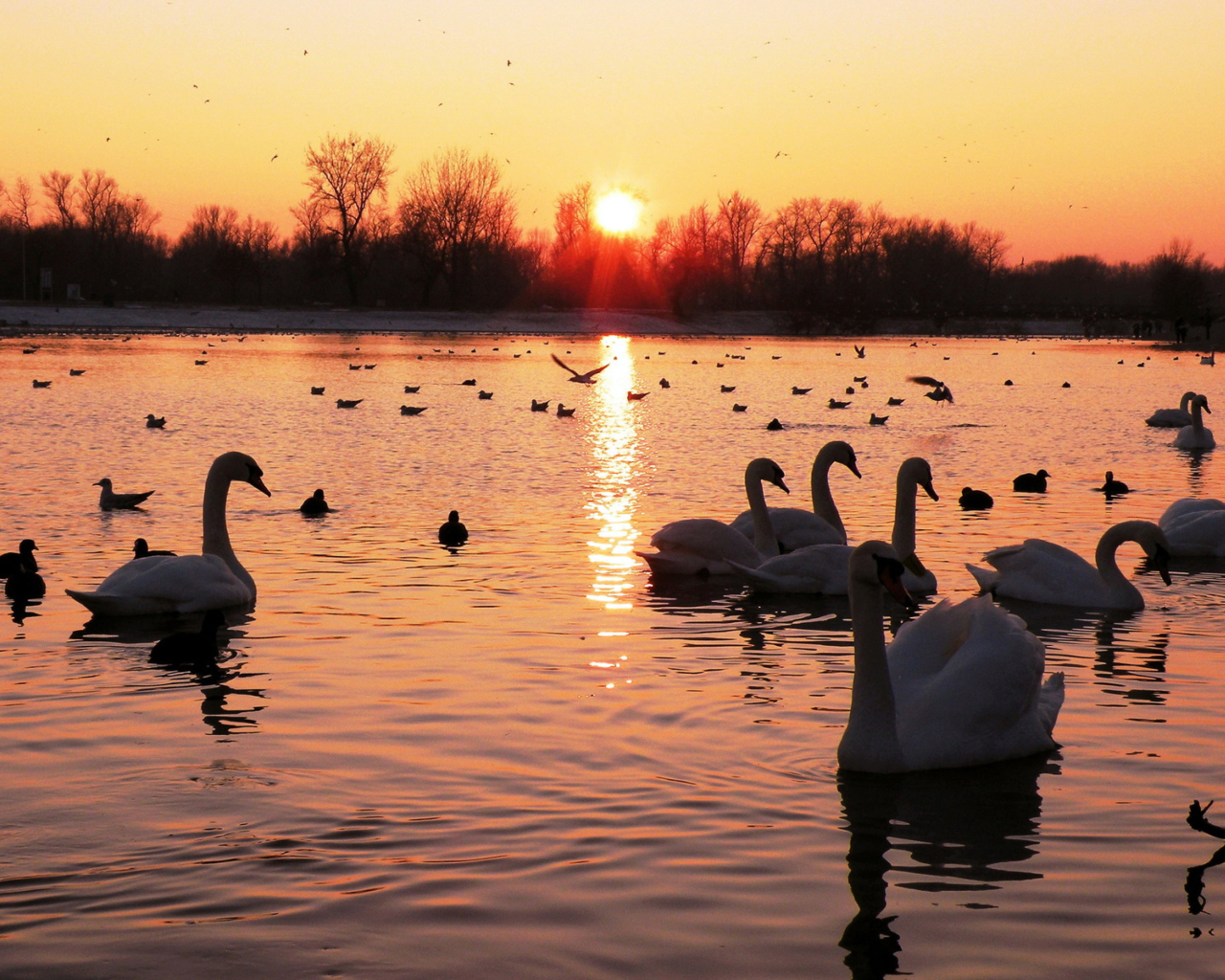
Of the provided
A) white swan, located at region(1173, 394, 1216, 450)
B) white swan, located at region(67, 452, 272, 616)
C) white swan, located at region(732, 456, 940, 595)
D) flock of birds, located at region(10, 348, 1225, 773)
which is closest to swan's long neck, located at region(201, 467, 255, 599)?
flock of birds, located at region(10, 348, 1225, 773)

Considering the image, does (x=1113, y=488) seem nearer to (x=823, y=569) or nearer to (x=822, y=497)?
(x=822, y=497)

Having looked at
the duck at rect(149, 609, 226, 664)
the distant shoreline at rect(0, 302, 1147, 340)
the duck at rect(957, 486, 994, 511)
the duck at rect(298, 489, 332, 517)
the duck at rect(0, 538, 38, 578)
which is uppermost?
the distant shoreline at rect(0, 302, 1147, 340)

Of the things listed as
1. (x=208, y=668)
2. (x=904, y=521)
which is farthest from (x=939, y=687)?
(x=904, y=521)

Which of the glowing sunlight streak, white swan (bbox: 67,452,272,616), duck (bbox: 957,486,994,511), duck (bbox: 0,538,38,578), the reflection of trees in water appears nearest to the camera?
the reflection of trees in water

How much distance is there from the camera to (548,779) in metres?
6.73

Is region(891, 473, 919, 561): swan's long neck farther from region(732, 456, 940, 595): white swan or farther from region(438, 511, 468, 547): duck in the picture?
region(438, 511, 468, 547): duck

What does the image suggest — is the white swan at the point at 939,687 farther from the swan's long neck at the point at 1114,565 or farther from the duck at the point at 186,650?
the duck at the point at 186,650

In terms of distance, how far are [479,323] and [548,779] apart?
10402cm

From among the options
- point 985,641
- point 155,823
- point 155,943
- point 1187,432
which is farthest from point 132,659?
point 1187,432

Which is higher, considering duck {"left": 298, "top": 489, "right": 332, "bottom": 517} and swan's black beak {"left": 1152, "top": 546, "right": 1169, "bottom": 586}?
swan's black beak {"left": 1152, "top": 546, "right": 1169, "bottom": 586}

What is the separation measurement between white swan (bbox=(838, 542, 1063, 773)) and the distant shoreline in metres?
74.9

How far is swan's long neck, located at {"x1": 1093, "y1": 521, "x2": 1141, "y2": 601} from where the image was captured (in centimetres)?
1108

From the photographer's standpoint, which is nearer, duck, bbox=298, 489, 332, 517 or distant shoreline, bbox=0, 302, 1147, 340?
duck, bbox=298, 489, 332, 517

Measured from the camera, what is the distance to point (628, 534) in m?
15.1
